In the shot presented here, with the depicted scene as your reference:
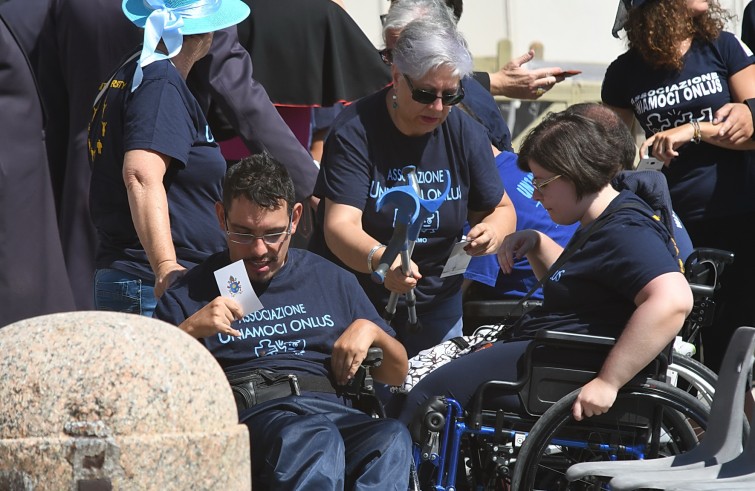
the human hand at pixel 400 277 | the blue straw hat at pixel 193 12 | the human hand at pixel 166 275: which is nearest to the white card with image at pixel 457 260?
the human hand at pixel 400 277

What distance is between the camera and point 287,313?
412 centimetres

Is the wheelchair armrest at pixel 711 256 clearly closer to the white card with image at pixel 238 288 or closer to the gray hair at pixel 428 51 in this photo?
the gray hair at pixel 428 51

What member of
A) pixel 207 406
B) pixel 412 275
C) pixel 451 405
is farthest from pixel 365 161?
pixel 207 406

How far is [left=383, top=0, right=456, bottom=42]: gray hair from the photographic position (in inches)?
212

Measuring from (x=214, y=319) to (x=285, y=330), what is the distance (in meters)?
0.37

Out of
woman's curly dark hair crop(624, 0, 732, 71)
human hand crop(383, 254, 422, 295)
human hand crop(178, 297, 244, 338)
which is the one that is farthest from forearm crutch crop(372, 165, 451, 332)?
woman's curly dark hair crop(624, 0, 732, 71)

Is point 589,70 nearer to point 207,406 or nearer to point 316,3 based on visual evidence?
point 316,3

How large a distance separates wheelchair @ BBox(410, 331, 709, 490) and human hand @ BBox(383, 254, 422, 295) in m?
0.40

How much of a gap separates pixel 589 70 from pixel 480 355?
6.36 m

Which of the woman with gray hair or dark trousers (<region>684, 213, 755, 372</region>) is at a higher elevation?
the woman with gray hair

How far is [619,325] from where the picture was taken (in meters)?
4.19

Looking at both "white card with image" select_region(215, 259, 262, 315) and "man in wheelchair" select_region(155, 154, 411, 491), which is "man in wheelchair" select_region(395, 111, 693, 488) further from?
"white card with image" select_region(215, 259, 262, 315)

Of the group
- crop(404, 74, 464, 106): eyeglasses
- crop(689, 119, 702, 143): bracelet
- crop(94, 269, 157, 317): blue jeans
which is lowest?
crop(689, 119, 702, 143): bracelet

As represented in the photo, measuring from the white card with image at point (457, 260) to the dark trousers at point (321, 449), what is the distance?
33.0 inches
